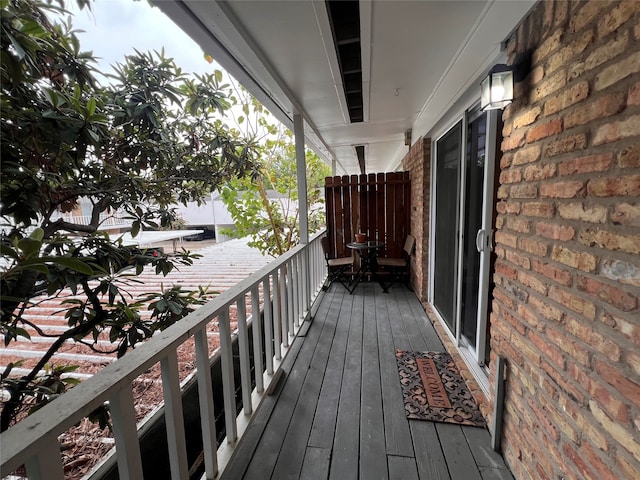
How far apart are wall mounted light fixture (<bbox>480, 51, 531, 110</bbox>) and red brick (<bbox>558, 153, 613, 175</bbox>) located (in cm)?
48

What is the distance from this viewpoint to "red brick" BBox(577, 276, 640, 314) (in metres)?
0.78

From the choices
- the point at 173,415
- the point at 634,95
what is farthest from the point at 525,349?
the point at 173,415

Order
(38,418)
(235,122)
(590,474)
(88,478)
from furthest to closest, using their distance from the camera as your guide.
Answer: (235,122) < (88,478) < (590,474) < (38,418)

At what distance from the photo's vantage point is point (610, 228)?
0.85 m

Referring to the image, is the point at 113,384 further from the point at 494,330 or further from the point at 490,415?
the point at 490,415

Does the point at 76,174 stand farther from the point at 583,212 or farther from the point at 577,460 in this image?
the point at 577,460

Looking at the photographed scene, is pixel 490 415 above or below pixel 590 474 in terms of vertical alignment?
below

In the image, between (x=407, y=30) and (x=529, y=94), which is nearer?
(x=529, y=94)

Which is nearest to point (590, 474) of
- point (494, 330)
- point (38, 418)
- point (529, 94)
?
point (494, 330)

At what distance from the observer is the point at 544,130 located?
1.15 meters

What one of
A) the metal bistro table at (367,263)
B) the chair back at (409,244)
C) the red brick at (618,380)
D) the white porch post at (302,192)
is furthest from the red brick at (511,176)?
the metal bistro table at (367,263)

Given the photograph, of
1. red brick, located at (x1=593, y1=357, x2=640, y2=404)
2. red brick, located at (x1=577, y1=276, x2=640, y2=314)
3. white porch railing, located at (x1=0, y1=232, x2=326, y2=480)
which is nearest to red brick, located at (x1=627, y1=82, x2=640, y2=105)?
red brick, located at (x1=577, y1=276, x2=640, y2=314)

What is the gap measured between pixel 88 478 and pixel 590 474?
1.97 meters

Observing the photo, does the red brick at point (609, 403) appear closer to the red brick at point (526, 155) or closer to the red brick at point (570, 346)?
the red brick at point (570, 346)
